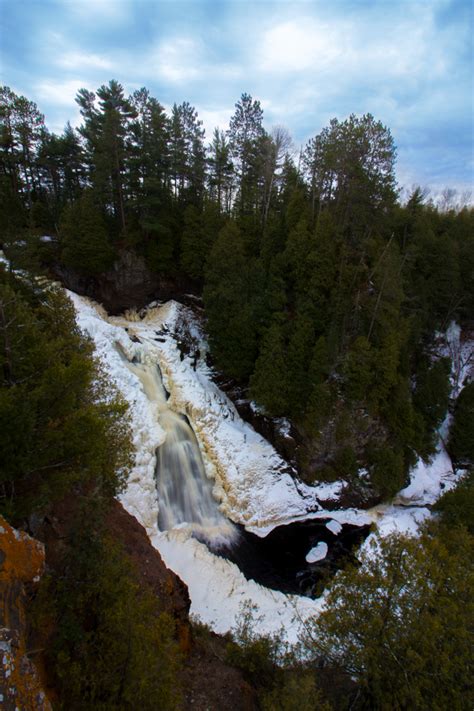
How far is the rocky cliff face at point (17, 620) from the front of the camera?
3.94 m

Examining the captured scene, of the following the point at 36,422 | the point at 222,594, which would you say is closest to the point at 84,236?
the point at 36,422

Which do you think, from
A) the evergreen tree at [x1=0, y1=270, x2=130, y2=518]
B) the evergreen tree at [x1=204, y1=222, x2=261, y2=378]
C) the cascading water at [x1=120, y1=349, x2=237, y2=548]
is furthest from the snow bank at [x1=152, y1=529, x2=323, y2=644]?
the evergreen tree at [x1=204, y1=222, x2=261, y2=378]

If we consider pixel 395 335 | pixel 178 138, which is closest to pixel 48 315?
pixel 395 335

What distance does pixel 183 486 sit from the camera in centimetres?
1677

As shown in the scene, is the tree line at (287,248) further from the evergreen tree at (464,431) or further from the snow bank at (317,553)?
the snow bank at (317,553)

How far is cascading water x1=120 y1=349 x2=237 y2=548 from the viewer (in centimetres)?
1563

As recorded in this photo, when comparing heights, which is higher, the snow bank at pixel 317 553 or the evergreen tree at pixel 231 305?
the evergreen tree at pixel 231 305

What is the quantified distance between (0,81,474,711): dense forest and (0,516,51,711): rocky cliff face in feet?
1.53

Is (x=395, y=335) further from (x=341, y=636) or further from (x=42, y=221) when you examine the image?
(x=42, y=221)

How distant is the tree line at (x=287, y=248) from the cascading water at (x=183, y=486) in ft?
16.8

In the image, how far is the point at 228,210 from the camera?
3181cm

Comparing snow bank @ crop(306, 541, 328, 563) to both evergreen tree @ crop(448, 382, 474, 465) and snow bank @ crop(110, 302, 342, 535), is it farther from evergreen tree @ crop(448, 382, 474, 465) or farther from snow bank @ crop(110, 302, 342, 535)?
evergreen tree @ crop(448, 382, 474, 465)

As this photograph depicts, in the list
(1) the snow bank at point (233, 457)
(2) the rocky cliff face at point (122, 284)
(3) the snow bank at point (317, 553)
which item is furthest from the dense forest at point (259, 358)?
(3) the snow bank at point (317, 553)

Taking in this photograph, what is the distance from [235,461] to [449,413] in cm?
1874
